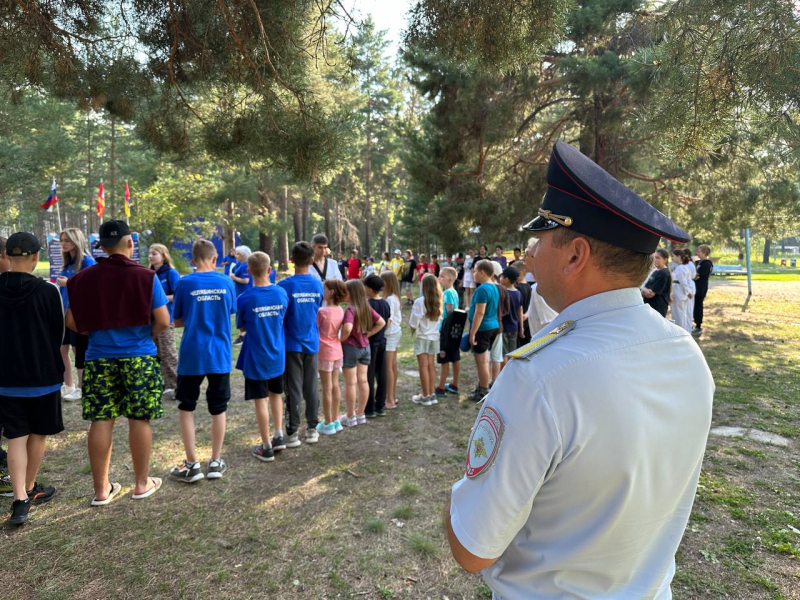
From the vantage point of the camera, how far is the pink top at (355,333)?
517 centimetres

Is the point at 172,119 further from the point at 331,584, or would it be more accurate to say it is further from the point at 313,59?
the point at 331,584

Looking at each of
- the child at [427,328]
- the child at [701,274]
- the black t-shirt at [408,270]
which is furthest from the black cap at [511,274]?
the black t-shirt at [408,270]

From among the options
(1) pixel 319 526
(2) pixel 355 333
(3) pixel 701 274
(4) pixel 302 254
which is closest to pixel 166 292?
(4) pixel 302 254

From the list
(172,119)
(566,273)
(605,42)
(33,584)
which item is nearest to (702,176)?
(605,42)

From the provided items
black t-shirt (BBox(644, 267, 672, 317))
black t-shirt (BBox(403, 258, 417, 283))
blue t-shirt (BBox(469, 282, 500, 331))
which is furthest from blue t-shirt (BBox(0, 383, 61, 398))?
black t-shirt (BBox(403, 258, 417, 283))

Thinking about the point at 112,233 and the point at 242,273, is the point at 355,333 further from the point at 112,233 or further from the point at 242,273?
the point at 242,273

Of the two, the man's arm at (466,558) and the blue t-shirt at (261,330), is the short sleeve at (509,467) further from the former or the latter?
the blue t-shirt at (261,330)

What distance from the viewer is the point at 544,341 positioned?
1058 millimetres

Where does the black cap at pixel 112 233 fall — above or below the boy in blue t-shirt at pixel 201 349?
above

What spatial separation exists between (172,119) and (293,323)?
2.13 metres

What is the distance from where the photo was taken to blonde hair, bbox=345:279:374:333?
522 centimetres

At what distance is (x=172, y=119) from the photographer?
169 inches

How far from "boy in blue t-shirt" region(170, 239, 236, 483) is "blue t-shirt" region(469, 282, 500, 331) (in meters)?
3.05

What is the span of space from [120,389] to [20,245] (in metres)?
1.24
